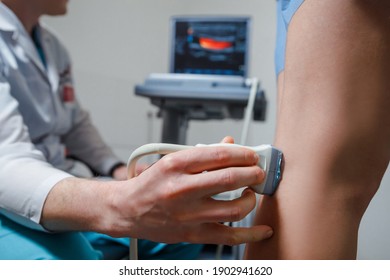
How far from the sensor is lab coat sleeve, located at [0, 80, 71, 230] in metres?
0.54

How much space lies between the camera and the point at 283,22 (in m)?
0.48

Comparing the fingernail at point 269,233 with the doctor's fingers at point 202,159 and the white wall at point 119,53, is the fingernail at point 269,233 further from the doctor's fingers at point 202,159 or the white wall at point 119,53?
the white wall at point 119,53

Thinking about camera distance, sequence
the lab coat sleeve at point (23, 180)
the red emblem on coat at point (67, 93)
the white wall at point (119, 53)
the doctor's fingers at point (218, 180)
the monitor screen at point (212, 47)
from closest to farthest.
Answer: the doctor's fingers at point (218, 180) → the lab coat sleeve at point (23, 180) → the red emblem on coat at point (67, 93) → the monitor screen at point (212, 47) → the white wall at point (119, 53)

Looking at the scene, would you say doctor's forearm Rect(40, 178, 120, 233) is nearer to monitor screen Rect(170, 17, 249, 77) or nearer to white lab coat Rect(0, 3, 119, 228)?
white lab coat Rect(0, 3, 119, 228)

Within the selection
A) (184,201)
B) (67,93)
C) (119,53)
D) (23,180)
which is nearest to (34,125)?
(67,93)

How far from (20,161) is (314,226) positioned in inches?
16.4

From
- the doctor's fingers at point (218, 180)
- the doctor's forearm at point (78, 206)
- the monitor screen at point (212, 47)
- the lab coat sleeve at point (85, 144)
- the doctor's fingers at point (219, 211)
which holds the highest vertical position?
the monitor screen at point (212, 47)

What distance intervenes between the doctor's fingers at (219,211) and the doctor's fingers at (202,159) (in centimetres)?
4

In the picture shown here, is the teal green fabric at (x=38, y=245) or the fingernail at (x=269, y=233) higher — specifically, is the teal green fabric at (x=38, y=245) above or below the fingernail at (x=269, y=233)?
below

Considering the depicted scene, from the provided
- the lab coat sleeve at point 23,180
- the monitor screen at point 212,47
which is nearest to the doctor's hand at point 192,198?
Result: the lab coat sleeve at point 23,180

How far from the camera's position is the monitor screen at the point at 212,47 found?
4.24ft

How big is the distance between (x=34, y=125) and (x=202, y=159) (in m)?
0.60

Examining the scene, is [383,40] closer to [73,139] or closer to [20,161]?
[20,161]
